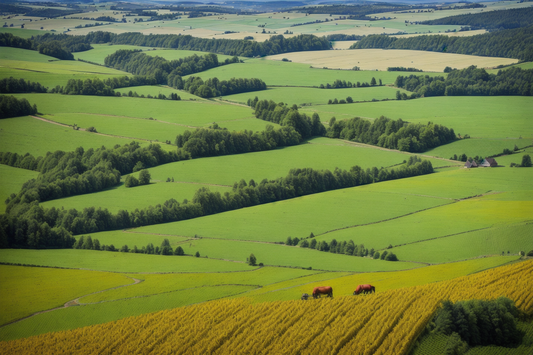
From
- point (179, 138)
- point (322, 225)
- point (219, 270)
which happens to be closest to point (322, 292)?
point (219, 270)

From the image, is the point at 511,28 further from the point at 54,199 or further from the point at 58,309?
the point at 58,309

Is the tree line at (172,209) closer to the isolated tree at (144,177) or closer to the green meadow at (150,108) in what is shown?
the isolated tree at (144,177)

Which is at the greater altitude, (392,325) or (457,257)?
(392,325)

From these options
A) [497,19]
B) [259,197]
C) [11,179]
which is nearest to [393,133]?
[259,197]

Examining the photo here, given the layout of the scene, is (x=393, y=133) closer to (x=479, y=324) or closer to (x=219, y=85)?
(x=219, y=85)

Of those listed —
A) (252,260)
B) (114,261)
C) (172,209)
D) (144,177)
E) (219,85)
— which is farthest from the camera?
(219,85)

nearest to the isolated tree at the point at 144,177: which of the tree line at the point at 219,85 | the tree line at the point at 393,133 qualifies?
the tree line at the point at 393,133
